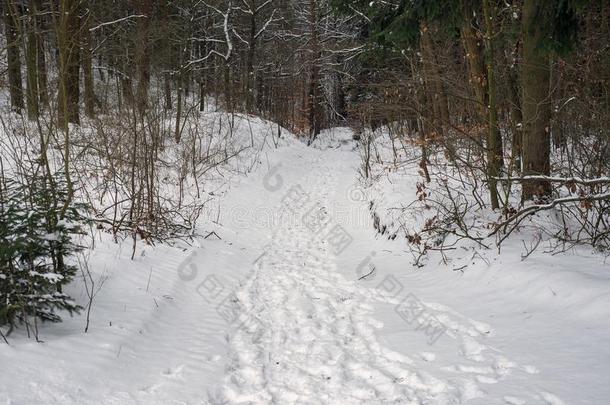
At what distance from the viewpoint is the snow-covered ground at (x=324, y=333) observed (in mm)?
3111

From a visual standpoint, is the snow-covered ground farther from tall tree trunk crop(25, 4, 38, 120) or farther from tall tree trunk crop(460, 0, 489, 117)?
tall tree trunk crop(460, 0, 489, 117)

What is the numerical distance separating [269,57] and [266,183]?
698 inches

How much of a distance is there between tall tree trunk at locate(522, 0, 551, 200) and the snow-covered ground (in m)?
1.52

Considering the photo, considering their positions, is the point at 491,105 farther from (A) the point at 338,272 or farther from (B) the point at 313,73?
(B) the point at 313,73

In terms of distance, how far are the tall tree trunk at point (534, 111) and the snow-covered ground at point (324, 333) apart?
1.52m

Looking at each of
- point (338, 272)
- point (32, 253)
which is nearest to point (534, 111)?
point (338, 272)

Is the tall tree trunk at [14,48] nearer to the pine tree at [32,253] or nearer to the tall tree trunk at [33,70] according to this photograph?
the tall tree trunk at [33,70]

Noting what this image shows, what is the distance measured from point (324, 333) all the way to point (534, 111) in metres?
4.72

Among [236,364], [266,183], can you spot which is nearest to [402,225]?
[236,364]

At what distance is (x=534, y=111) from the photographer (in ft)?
21.1

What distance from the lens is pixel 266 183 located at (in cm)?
1334

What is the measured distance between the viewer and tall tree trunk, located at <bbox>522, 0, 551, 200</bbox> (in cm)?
619

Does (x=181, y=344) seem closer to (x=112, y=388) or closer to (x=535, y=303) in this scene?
(x=112, y=388)

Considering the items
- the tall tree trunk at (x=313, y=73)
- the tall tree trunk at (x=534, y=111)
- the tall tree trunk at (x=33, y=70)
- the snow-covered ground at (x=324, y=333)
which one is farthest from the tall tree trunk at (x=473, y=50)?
the tall tree trunk at (x=313, y=73)
